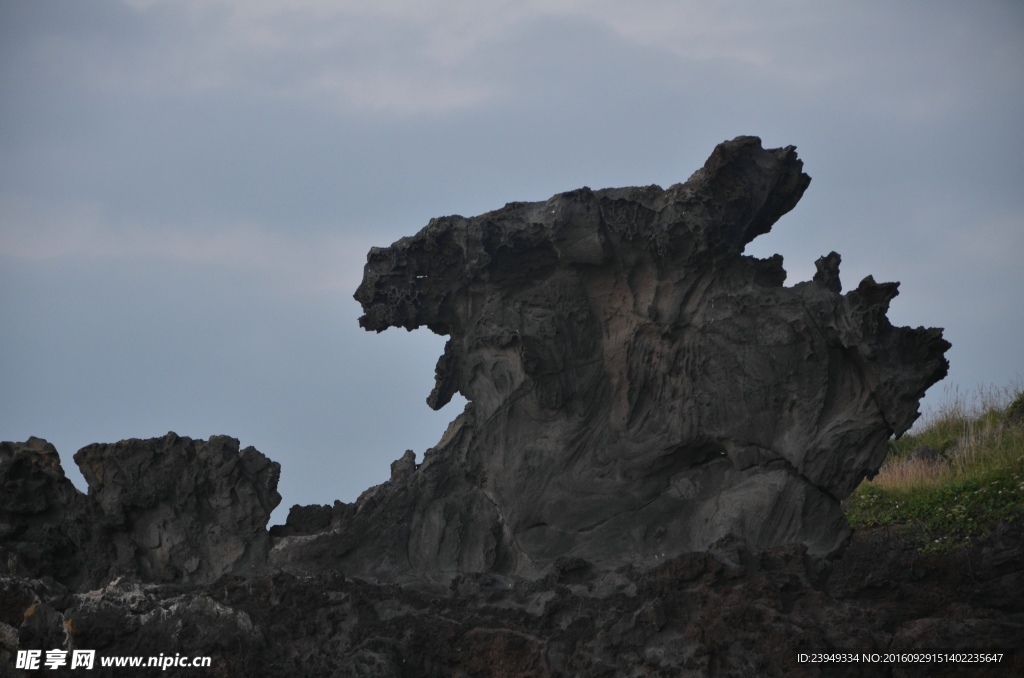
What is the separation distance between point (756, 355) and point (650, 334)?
1.04 m

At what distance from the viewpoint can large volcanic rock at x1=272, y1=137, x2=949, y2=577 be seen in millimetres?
10891

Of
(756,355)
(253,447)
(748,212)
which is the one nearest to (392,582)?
(253,447)

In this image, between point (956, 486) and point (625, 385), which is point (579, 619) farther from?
point (956, 486)

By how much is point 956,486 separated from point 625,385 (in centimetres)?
668

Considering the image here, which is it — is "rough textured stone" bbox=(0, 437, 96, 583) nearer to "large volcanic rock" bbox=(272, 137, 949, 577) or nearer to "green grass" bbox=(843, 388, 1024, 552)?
"large volcanic rock" bbox=(272, 137, 949, 577)

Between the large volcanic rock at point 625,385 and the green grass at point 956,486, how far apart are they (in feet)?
12.2

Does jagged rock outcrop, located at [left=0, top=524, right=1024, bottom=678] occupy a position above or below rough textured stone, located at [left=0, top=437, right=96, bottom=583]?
below

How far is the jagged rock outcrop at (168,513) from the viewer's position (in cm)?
1145

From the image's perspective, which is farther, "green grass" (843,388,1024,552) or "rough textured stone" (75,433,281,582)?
"green grass" (843,388,1024,552)

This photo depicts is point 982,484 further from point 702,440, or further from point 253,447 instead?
point 253,447

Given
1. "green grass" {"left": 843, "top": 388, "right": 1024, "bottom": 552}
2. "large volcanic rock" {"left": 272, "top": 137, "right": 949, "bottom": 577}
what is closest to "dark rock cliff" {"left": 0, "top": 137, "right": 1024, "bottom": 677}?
"large volcanic rock" {"left": 272, "top": 137, "right": 949, "bottom": 577}

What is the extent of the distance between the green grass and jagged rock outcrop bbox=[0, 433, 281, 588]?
784cm

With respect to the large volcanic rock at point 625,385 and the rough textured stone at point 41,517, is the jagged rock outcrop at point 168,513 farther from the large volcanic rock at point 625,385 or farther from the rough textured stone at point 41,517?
the large volcanic rock at point 625,385

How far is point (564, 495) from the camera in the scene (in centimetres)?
1149
